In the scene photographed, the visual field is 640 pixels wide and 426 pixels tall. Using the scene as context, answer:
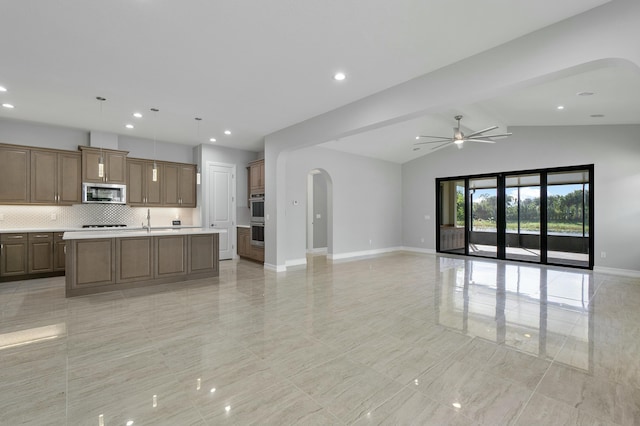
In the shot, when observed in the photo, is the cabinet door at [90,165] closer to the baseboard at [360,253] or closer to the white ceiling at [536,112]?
the white ceiling at [536,112]

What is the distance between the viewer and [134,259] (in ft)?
16.2

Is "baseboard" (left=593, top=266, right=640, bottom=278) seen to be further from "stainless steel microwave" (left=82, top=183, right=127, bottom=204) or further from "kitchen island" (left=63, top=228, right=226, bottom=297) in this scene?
"stainless steel microwave" (left=82, top=183, right=127, bottom=204)

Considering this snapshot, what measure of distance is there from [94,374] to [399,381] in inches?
94.7

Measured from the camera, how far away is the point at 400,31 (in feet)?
9.30

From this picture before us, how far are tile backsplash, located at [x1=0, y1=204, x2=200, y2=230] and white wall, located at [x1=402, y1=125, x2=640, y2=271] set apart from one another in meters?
7.90

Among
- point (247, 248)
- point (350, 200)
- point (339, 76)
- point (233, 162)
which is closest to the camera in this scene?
point (339, 76)

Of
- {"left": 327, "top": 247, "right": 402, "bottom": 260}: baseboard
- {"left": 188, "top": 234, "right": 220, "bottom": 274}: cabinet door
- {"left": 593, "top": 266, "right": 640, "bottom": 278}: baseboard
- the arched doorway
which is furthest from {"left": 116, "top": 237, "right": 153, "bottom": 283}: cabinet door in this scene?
{"left": 593, "top": 266, "right": 640, "bottom": 278}: baseboard

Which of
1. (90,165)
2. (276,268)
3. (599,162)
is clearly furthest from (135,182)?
(599,162)

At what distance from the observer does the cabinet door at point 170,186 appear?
734 cm

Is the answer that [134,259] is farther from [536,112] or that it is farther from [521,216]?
[521,216]

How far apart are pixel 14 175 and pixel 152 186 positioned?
7.71 ft

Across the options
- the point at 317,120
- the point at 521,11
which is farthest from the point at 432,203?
the point at 521,11

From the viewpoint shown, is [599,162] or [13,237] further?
[599,162]

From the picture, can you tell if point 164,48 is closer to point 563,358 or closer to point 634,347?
point 563,358
